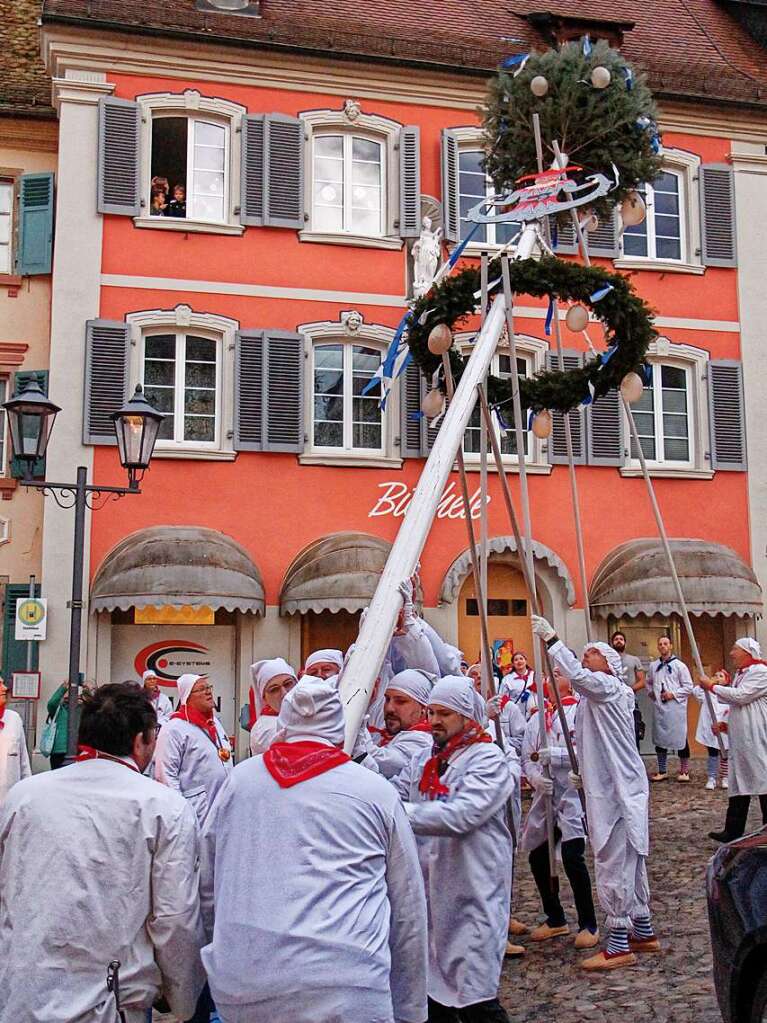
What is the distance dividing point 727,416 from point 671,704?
18.3 ft

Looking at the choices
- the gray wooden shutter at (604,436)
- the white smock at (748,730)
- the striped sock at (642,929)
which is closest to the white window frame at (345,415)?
the gray wooden shutter at (604,436)

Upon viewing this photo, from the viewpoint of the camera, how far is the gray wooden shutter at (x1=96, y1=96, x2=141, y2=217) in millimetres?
17938

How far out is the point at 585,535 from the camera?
19.2m

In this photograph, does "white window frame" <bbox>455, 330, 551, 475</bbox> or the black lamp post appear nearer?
the black lamp post

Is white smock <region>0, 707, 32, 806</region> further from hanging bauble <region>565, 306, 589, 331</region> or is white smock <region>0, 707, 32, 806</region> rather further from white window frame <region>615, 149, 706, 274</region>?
white window frame <region>615, 149, 706, 274</region>

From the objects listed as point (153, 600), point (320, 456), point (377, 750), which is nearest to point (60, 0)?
point (320, 456)

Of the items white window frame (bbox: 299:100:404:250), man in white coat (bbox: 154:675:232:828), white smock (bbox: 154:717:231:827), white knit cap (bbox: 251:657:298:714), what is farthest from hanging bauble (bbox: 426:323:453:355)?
white window frame (bbox: 299:100:404:250)

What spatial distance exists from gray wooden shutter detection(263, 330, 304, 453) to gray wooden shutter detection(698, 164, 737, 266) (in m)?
6.89

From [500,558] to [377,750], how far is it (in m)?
13.0

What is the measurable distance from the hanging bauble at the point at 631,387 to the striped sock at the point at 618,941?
11.6ft

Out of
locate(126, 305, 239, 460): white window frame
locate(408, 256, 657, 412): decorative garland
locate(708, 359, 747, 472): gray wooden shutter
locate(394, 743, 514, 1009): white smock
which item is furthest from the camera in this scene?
locate(708, 359, 747, 472): gray wooden shutter

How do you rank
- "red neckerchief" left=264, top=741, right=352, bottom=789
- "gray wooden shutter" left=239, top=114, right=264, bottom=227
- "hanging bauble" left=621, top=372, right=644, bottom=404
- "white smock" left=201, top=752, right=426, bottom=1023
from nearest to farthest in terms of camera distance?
"white smock" left=201, top=752, right=426, bottom=1023 → "red neckerchief" left=264, top=741, right=352, bottom=789 → "hanging bauble" left=621, top=372, right=644, bottom=404 → "gray wooden shutter" left=239, top=114, right=264, bottom=227

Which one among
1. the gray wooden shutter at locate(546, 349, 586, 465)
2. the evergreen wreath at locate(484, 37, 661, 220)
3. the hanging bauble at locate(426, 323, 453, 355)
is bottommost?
the hanging bauble at locate(426, 323, 453, 355)

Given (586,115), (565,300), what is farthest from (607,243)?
(565,300)
